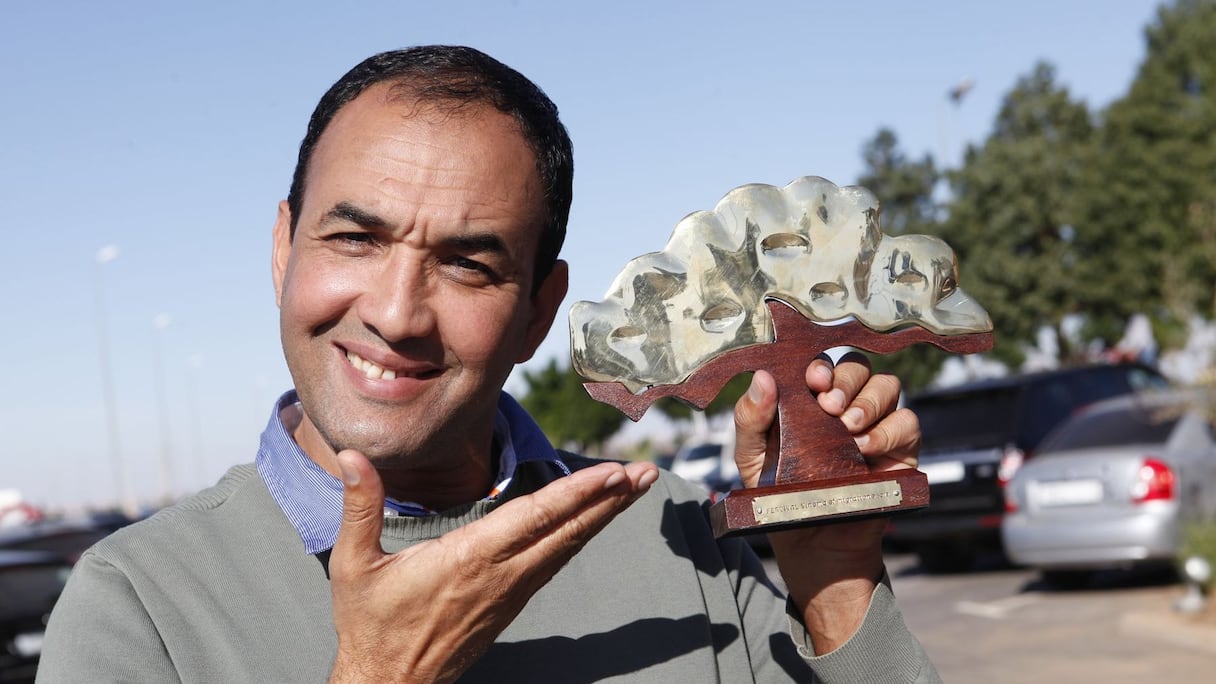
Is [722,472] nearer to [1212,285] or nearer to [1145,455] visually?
[1145,455]

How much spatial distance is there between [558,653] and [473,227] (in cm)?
66

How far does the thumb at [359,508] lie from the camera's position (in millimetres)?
1445

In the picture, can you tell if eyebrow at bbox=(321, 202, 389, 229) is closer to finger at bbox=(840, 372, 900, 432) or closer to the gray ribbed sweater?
the gray ribbed sweater

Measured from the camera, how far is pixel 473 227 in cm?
185

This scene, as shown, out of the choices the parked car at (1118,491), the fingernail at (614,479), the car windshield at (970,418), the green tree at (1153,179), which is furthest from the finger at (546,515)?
the green tree at (1153,179)

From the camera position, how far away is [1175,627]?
25.5 ft

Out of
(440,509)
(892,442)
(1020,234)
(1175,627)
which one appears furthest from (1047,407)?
(1020,234)

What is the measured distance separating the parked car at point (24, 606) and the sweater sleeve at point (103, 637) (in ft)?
24.6

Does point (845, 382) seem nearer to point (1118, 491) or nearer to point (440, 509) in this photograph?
point (440, 509)

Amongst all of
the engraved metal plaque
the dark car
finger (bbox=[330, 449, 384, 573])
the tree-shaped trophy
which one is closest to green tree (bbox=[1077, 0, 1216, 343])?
the dark car

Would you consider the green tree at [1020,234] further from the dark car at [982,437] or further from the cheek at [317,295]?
the cheek at [317,295]

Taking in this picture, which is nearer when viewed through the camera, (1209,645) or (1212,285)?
(1209,645)

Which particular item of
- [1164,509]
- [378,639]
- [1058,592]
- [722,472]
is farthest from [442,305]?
[722,472]

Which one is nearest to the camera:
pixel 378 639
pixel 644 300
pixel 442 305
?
pixel 378 639
